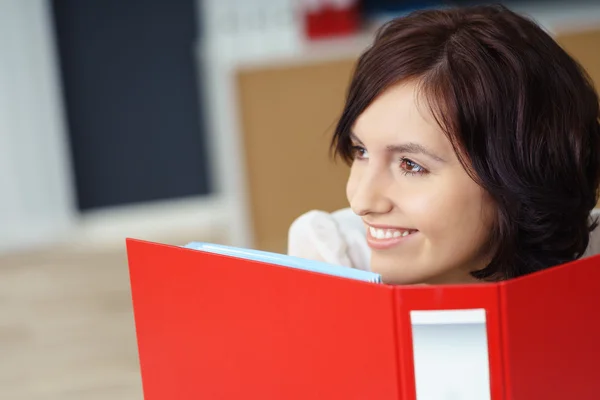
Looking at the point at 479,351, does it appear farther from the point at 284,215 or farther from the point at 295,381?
the point at 284,215

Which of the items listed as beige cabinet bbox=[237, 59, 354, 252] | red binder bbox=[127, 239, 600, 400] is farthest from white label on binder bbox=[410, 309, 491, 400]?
beige cabinet bbox=[237, 59, 354, 252]

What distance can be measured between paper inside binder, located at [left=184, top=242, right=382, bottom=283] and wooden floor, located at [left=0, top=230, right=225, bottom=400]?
1636 mm

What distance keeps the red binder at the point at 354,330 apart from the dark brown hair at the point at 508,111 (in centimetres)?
26

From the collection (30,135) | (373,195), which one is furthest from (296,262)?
(30,135)

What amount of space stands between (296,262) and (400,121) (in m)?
0.25

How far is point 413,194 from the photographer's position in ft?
2.98

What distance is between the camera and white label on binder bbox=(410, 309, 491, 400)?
63 cm

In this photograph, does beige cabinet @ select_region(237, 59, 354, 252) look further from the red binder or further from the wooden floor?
the red binder

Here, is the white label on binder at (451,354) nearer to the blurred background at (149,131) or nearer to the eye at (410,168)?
the eye at (410,168)

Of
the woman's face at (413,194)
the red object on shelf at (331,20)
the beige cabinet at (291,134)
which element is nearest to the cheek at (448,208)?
the woman's face at (413,194)

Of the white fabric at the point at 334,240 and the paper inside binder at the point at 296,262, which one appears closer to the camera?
the paper inside binder at the point at 296,262

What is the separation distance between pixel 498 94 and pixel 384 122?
0.12 metres

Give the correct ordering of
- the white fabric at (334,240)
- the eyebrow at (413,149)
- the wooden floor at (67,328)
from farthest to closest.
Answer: the wooden floor at (67,328), the white fabric at (334,240), the eyebrow at (413,149)

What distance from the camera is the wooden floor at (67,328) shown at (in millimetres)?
2514
